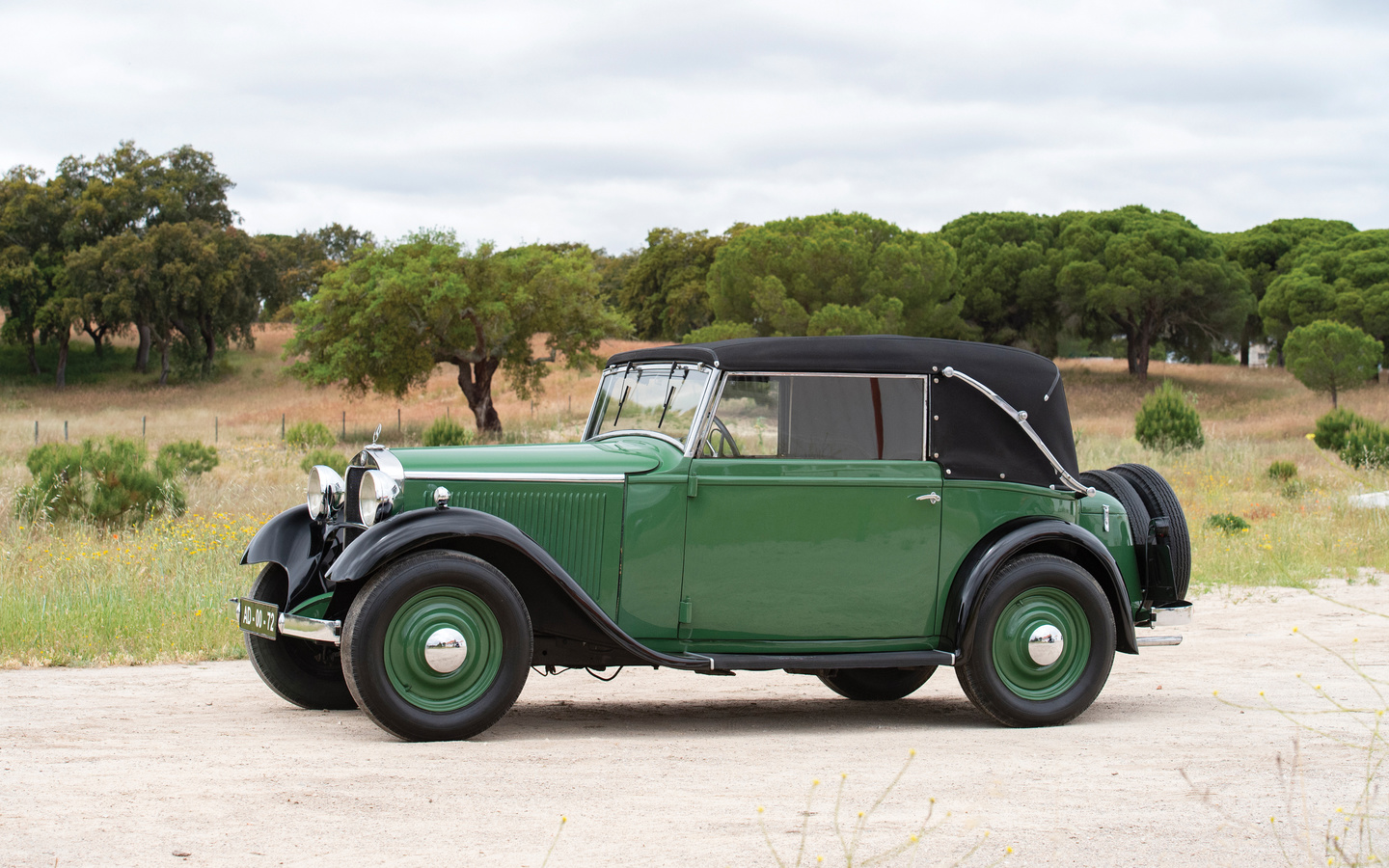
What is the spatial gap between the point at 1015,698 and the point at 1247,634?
14.2 ft

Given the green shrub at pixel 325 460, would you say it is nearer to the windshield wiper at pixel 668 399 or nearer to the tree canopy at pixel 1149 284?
the windshield wiper at pixel 668 399

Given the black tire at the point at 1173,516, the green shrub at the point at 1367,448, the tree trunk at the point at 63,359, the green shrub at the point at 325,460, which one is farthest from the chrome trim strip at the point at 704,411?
the tree trunk at the point at 63,359

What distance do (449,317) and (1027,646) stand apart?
3669 centimetres

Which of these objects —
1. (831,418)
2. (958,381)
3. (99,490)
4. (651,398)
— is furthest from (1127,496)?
(99,490)

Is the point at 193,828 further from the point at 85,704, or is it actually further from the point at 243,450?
the point at 243,450

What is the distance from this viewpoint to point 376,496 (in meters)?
5.69

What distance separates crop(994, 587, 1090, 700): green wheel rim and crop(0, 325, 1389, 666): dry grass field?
5540mm

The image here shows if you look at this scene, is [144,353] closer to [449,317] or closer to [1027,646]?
[449,317]

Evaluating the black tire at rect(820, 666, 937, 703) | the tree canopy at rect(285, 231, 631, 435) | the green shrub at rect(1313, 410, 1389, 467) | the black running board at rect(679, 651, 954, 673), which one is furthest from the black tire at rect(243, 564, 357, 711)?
the tree canopy at rect(285, 231, 631, 435)

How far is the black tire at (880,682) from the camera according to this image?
7438 mm

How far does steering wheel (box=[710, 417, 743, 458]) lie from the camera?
602cm

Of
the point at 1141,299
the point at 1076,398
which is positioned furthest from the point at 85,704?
the point at 1141,299

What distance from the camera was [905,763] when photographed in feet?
16.9

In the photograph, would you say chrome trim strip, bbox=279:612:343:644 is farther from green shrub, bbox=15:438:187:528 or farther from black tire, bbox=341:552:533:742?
green shrub, bbox=15:438:187:528
